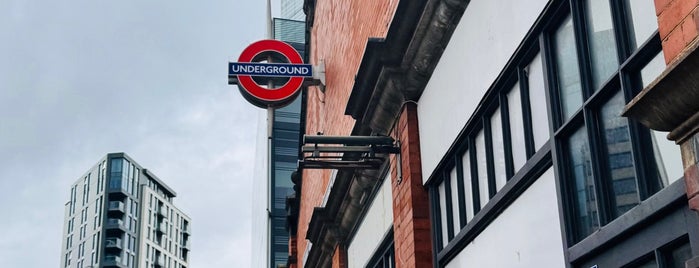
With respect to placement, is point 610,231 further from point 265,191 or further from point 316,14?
point 265,191

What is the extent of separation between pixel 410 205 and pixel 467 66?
204cm

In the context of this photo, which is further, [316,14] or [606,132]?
[316,14]

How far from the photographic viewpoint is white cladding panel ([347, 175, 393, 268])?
10.4 metres

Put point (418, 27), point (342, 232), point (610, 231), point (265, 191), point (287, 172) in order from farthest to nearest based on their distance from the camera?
point (287, 172) → point (265, 191) → point (342, 232) → point (418, 27) → point (610, 231)

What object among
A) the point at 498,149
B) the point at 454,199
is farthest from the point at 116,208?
the point at 498,149

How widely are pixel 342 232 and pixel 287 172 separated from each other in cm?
4522

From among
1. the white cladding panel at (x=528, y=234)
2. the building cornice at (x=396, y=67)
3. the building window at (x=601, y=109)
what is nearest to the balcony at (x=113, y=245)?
the building cornice at (x=396, y=67)

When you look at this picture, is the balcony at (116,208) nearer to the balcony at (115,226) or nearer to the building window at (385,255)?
the balcony at (115,226)

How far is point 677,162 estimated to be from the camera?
3.96 m

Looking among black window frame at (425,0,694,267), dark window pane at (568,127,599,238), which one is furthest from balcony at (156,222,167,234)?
dark window pane at (568,127,599,238)

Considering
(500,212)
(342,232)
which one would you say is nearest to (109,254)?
(342,232)

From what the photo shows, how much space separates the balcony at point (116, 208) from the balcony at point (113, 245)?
3.61 meters

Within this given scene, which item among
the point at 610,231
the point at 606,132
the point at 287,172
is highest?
the point at 287,172

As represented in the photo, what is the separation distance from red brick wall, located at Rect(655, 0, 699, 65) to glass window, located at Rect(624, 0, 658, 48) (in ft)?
1.06
